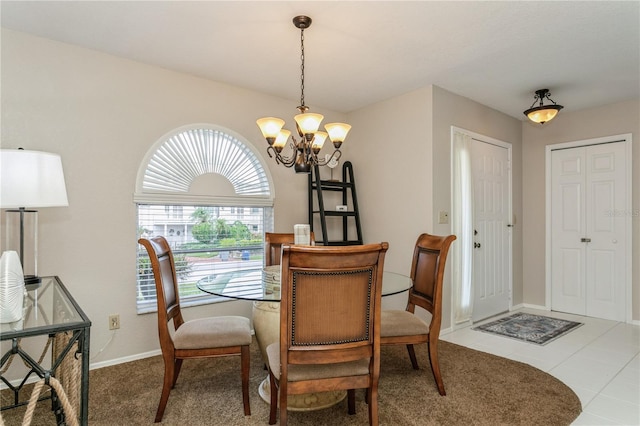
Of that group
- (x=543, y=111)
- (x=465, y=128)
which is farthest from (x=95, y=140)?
(x=543, y=111)

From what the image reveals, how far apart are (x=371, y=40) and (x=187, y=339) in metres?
2.37

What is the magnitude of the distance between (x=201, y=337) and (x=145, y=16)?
2.06 meters

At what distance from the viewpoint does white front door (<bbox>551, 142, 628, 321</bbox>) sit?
404 cm

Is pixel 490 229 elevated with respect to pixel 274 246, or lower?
elevated

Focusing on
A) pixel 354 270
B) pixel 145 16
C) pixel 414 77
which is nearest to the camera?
pixel 354 270

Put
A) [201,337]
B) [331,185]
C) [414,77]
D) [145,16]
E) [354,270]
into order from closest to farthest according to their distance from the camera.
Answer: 1. [354,270]
2. [201,337]
3. [145,16]
4. [414,77]
5. [331,185]

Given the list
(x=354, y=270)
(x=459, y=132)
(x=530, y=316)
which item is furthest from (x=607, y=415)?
(x=459, y=132)

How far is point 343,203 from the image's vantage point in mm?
4395

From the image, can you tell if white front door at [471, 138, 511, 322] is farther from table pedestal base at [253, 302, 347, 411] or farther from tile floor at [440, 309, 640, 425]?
table pedestal base at [253, 302, 347, 411]

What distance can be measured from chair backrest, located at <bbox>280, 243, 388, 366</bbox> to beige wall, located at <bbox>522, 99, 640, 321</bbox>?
3953 mm

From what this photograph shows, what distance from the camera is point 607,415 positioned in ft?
6.84

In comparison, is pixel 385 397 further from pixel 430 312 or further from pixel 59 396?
pixel 59 396

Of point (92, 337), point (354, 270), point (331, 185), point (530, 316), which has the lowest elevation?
point (530, 316)

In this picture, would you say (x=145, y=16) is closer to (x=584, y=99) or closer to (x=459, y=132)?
(x=459, y=132)
